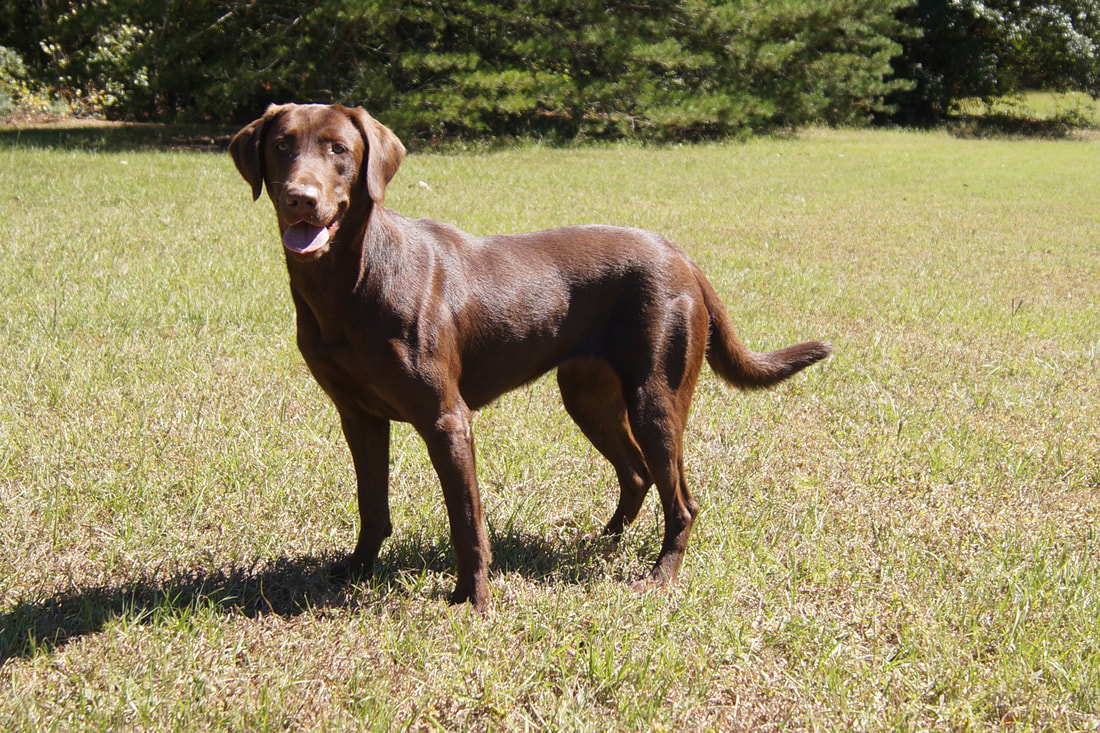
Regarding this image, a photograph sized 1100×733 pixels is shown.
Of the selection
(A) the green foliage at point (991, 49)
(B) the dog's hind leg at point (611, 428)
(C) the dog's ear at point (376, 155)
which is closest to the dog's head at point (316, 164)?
(C) the dog's ear at point (376, 155)

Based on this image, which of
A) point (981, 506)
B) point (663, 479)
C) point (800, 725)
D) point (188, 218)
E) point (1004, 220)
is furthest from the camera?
point (1004, 220)

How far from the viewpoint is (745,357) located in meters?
3.44

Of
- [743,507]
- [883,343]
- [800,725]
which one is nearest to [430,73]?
[883,343]

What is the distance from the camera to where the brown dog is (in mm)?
2682

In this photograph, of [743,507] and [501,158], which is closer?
[743,507]

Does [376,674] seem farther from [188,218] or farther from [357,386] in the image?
[188,218]

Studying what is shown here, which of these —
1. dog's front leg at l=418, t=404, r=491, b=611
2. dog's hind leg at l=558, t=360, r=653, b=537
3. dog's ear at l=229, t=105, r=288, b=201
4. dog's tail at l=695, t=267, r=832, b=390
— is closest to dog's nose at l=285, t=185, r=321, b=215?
dog's ear at l=229, t=105, r=288, b=201

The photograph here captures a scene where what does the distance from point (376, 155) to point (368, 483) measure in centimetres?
105

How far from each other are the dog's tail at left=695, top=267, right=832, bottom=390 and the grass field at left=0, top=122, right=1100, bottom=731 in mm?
550

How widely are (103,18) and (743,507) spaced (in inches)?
575

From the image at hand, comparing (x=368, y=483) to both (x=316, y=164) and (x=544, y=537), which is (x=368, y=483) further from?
(x=316, y=164)

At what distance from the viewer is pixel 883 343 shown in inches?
230

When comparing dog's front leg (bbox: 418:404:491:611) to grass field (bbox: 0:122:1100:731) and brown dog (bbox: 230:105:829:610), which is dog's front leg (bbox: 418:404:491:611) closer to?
brown dog (bbox: 230:105:829:610)

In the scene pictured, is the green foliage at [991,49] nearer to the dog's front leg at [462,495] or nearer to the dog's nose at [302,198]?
the dog's front leg at [462,495]
